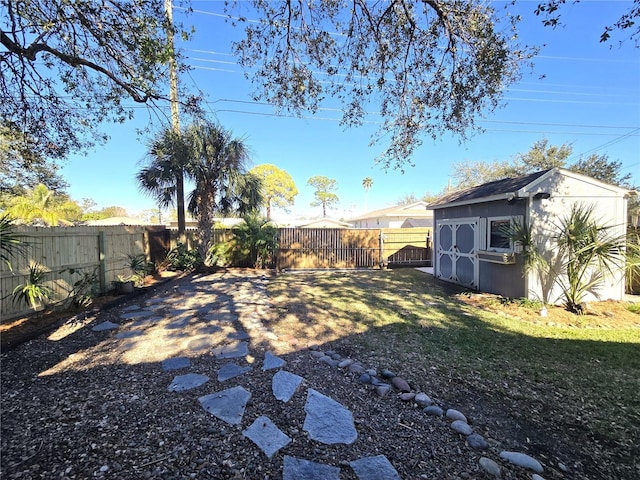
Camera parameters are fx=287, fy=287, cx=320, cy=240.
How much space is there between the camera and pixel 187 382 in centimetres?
265

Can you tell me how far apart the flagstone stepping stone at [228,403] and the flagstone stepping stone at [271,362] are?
0.47 m

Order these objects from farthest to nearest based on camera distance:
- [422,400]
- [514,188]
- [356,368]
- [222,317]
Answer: [514,188] < [222,317] < [356,368] < [422,400]

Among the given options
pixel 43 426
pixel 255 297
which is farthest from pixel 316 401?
pixel 255 297

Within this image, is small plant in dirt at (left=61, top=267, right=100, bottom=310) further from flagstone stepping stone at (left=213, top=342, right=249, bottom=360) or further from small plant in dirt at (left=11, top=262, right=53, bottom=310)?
flagstone stepping stone at (left=213, top=342, right=249, bottom=360)

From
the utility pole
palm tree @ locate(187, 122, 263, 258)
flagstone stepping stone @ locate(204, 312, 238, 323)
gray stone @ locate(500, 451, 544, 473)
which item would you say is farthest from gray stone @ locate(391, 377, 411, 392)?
palm tree @ locate(187, 122, 263, 258)

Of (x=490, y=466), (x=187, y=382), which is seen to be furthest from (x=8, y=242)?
(x=490, y=466)

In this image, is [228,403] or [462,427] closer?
[462,427]

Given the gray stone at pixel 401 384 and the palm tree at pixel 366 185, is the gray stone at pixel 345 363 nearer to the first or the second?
the gray stone at pixel 401 384

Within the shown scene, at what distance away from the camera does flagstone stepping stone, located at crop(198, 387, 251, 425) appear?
2.13 meters

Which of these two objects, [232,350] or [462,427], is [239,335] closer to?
[232,350]

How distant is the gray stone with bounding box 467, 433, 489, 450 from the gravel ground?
38 millimetres

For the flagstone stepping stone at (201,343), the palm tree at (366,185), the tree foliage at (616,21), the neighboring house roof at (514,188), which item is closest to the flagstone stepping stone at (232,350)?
the flagstone stepping stone at (201,343)

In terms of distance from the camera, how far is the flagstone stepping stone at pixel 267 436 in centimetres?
183

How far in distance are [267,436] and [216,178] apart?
892 cm
